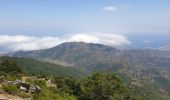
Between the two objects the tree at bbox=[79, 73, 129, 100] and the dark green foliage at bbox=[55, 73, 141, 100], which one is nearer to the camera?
the tree at bbox=[79, 73, 129, 100]

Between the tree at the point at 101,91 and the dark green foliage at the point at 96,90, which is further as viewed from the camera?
the dark green foliage at the point at 96,90

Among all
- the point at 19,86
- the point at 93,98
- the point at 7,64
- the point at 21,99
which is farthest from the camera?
the point at 7,64

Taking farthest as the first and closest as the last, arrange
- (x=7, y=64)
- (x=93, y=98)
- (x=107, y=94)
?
(x=7, y=64) → (x=107, y=94) → (x=93, y=98)

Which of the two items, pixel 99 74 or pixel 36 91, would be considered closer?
pixel 36 91

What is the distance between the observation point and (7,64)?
137m

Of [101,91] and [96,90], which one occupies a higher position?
[96,90]

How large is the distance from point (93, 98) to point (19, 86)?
40.6 meters

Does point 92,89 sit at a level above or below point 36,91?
below

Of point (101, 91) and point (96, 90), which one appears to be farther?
point (101, 91)

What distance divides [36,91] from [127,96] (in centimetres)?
6279

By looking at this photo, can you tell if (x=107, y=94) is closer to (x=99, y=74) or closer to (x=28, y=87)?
(x=99, y=74)

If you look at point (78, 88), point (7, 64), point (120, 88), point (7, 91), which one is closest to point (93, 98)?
point (78, 88)

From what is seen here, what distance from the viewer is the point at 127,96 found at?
10712 cm

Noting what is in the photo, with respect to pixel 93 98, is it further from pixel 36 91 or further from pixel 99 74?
pixel 36 91
